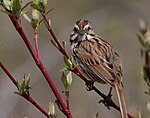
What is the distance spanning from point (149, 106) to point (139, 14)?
26.1 feet

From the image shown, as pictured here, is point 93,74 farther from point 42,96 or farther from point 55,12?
point 55,12

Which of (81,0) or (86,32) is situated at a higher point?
(81,0)

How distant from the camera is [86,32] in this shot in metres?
5.04

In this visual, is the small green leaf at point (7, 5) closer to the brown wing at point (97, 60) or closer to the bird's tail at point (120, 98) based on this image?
the bird's tail at point (120, 98)

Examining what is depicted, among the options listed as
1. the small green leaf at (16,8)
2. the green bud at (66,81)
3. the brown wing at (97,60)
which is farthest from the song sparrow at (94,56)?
the small green leaf at (16,8)

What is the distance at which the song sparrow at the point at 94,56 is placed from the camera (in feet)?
14.5

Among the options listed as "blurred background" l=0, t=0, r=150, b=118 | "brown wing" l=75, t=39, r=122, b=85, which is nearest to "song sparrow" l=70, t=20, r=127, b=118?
"brown wing" l=75, t=39, r=122, b=85

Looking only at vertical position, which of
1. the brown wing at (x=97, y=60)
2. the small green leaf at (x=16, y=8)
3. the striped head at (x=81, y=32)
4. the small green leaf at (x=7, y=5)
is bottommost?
the brown wing at (x=97, y=60)

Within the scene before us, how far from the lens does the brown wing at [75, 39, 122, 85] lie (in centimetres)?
446

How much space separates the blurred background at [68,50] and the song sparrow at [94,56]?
Result: 3.57 feet

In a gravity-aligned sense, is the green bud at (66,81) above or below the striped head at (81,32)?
below

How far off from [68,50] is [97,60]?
4736 millimetres

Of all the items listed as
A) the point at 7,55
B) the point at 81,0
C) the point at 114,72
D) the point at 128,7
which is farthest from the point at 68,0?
the point at 114,72

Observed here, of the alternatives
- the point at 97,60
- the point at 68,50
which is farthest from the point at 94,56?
the point at 68,50
